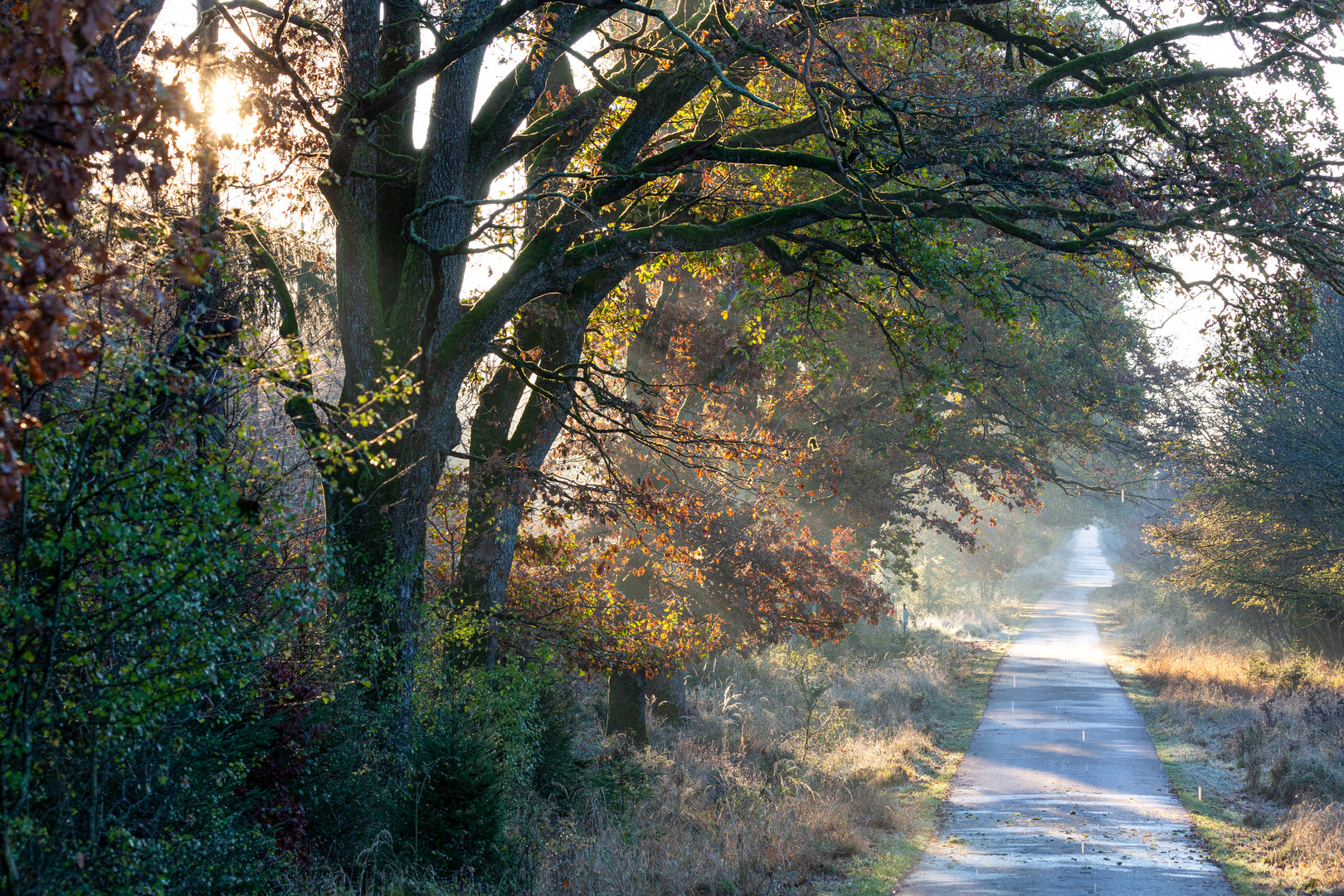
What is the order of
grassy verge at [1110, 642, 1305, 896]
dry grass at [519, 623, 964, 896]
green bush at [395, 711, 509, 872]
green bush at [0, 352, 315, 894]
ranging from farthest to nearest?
grassy verge at [1110, 642, 1305, 896] < dry grass at [519, 623, 964, 896] < green bush at [395, 711, 509, 872] < green bush at [0, 352, 315, 894]

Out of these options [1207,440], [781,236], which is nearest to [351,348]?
[781,236]

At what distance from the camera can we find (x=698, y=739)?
53.0 ft

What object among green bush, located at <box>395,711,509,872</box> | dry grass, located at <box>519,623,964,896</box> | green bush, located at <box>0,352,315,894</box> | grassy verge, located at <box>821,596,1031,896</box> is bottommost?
grassy verge, located at <box>821,596,1031,896</box>

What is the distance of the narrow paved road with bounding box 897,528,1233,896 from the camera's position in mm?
9539

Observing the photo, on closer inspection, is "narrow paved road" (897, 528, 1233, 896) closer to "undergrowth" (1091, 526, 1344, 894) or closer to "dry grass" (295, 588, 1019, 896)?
"undergrowth" (1091, 526, 1344, 894)

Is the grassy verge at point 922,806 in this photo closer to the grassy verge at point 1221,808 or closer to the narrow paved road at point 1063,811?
the narrow paved road at point 1063,811

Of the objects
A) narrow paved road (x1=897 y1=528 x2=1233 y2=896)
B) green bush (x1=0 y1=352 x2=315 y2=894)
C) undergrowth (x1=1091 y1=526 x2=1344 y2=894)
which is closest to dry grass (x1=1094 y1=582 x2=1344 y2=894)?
undergrowth (x1=1091 y1=526 x2=1344 y2=894)

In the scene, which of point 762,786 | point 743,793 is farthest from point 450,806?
point 762,786

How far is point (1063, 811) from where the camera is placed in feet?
41.8

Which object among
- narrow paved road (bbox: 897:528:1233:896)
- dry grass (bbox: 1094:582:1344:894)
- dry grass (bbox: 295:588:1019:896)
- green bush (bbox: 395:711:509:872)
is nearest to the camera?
green bush (bbox: 395:711:509:872)

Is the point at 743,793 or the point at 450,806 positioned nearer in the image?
the point at 450,806

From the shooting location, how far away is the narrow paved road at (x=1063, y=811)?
9539 millimetres

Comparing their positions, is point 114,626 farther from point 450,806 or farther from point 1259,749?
point 1259,749

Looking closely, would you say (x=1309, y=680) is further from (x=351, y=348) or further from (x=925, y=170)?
(x=351, y=348)
